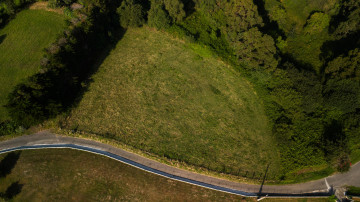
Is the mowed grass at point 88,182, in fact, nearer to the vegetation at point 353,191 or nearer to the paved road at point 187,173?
the paved road at point 187,173

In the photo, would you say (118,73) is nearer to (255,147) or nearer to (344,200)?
(255,147)

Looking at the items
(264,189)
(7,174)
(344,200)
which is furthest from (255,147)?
(7,174)

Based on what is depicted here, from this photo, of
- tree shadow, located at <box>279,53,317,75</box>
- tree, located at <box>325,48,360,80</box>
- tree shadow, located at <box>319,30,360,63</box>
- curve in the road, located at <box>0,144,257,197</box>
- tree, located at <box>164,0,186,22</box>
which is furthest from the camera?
tree, located at <box>164,0,186,22</box>

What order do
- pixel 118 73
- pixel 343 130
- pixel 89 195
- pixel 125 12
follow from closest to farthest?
pixel 89 195
pixel 343 130
pixel 118 73
pixel 125 12

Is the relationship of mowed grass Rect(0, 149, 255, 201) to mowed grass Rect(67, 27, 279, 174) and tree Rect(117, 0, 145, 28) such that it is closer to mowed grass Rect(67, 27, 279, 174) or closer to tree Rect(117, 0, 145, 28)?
mowed grass Rect(67, 27, 279, 174)

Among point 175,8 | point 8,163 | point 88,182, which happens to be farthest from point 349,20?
point 8,163

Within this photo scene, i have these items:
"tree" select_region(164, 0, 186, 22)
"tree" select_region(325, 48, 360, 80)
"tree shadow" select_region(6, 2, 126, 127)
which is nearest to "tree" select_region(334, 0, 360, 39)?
"tree" select_region(325, 48, 360, 80)

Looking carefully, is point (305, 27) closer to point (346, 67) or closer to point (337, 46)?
point (337, 46)
